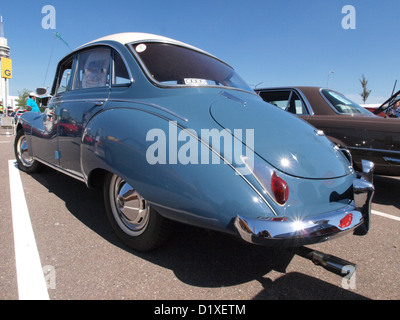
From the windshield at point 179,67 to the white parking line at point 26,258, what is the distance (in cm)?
157

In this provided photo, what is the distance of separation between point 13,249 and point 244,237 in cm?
178

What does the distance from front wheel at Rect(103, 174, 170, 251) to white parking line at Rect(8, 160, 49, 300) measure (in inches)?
23.2

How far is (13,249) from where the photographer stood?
2039mm

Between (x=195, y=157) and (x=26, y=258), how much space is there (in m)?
1.46

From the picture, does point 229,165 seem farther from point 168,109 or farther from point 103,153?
point 103,153

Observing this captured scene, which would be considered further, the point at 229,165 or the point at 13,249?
the point at 13,249

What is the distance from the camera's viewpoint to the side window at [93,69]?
2508mm

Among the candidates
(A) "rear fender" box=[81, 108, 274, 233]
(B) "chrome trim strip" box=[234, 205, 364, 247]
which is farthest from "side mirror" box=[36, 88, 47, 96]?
(B) "chrome trim strip" box=[234, 205, 364, 247]

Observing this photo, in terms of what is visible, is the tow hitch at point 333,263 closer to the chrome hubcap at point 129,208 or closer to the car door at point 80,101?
the chrome hubcap at point 129,208

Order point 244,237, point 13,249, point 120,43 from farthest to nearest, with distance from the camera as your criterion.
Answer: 1. point 120,43
2. point 13,249
3. point 244,237

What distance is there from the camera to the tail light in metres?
1.47

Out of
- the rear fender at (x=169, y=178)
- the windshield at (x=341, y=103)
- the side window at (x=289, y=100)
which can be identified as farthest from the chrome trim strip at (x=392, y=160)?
the rear fender at (x=169, y=178)

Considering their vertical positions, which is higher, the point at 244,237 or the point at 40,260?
the point at 244,237
